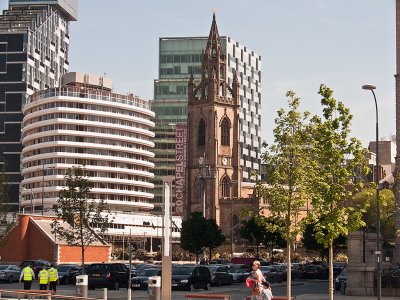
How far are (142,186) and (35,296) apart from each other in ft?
453

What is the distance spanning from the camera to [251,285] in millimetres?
23484

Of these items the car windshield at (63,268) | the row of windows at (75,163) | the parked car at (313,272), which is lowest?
the parked car at (313,272)

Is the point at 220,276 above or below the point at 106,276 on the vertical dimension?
below

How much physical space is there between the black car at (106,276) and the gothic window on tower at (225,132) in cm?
10164

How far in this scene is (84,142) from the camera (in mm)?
160875

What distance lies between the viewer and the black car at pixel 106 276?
163ft

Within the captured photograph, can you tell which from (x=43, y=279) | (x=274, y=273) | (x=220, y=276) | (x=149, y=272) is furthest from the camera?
(x=274, y=273)

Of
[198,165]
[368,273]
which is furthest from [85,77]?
[368,273]

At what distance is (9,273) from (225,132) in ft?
313

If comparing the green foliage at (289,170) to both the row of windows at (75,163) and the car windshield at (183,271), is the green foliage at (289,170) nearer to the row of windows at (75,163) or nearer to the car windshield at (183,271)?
the car windshield at (183,271)

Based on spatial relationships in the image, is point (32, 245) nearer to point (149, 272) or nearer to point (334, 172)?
point (149, 272)

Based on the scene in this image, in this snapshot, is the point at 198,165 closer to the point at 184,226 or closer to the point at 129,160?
the point at 129,160

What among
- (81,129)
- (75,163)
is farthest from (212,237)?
(81,129)

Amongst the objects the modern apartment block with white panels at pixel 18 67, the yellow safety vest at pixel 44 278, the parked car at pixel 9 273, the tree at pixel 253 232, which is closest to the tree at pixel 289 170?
the yellow safety vest at pixel 44 278
